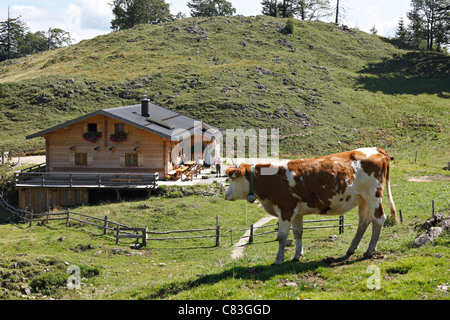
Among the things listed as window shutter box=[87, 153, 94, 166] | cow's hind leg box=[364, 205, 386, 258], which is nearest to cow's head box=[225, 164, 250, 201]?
cow's hind leg box=[364, 205, 386, 258]

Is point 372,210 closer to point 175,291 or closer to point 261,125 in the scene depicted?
point 175,291

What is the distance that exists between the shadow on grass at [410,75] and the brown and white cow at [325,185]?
70.7m

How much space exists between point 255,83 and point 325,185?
60.0 metres

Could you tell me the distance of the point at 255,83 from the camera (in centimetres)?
6981

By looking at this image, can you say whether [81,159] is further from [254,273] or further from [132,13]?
[132,13]

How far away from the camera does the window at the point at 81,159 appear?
33.8 meters

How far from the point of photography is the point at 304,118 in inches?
Result: 2446

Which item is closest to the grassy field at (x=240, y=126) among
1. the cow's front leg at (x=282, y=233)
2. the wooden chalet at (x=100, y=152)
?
the cow's front leg at (x=282, y=233)

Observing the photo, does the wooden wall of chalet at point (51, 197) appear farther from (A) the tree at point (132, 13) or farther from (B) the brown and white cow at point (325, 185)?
(A) the tree at point (132, 13)

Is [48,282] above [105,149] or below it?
below

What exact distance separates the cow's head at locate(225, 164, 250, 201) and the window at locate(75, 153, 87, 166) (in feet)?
80.1

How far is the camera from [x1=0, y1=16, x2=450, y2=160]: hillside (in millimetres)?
59406

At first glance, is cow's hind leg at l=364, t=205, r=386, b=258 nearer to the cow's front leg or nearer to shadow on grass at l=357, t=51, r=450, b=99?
the cow's front leg

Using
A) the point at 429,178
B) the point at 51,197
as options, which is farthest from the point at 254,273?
the point at 429,178
